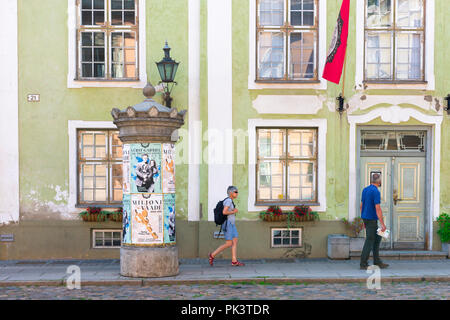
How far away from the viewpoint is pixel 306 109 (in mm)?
13445

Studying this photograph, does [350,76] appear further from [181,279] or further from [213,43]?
[181,279]

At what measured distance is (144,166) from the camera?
35.7 ft

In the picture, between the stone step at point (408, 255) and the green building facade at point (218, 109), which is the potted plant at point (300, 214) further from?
the stone step at point (408, 255)

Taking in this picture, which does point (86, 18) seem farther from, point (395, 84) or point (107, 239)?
point (395, 84)

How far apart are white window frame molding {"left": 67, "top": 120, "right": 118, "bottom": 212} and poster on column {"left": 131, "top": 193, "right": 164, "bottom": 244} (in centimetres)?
298

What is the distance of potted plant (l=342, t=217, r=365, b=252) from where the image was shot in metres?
13.3

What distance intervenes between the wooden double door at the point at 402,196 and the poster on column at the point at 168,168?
4911 mm

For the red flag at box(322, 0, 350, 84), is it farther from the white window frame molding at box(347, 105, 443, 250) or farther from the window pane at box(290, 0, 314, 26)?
the white window frame molding at box(347, 105, 443, 250)

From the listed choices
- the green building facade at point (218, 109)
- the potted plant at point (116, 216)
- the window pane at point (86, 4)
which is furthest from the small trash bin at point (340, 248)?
the window pane at point (86, 4)

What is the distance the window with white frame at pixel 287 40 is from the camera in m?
13.6

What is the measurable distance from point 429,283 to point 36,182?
8.53 meters

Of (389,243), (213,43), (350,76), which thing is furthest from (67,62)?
(389,243)

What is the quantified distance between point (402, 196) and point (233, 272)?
4.84m

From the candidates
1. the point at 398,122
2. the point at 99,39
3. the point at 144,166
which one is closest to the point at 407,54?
the point at 398,122
